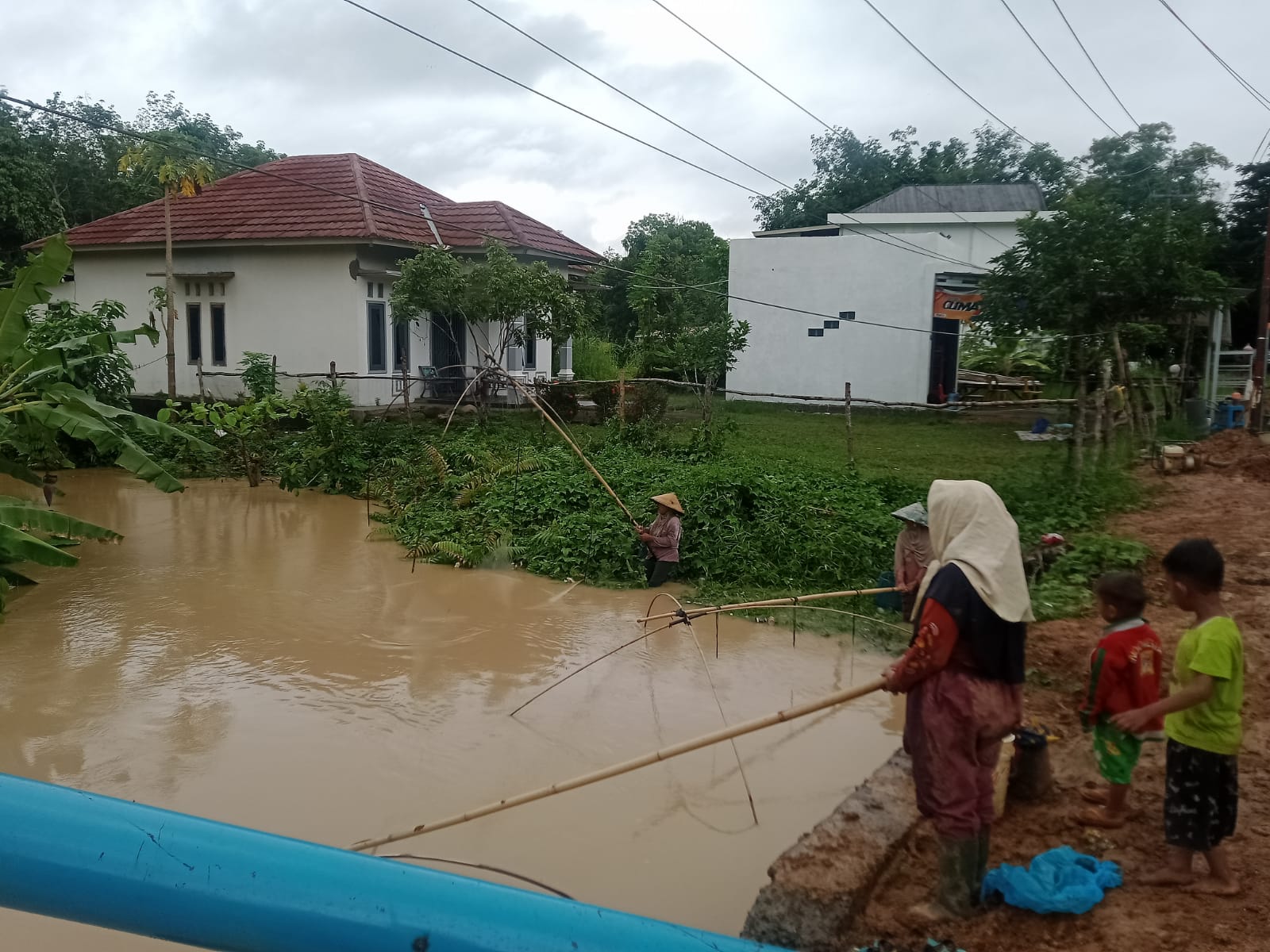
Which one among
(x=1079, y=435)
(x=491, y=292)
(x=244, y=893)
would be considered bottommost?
(x=1079, y=435)

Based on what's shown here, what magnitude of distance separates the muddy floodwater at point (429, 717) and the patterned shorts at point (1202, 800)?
5.83 feet

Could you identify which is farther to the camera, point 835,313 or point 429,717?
point 835,313

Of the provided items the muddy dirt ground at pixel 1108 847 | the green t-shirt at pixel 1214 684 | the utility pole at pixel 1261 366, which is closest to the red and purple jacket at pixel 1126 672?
the green t-shirt at pixel 1214 684

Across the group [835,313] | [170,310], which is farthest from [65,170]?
[835,313]

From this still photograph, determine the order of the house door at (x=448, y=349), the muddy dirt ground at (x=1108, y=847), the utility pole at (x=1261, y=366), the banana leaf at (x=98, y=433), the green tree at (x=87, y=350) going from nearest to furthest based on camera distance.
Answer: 1. the muddy dirt ground at (x=1108, y=847)
2. the banana leaf at (x=98, y=433)
3. the green tree at (x=87, y=350)
4. the utility pole at (x=1261, y=366)
5. the house door at (x=448, y=349)

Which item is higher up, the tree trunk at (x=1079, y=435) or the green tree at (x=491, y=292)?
the green tree at (x=491, y=292)

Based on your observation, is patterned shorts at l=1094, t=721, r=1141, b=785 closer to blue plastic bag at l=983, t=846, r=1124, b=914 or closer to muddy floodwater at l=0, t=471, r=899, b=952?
blue plastic bag at l=983, t=846, r=1124, b=914

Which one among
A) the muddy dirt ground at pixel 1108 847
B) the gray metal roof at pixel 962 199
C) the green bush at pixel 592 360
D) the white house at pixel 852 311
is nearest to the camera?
the muddy dirt ground at pixel 1108 847

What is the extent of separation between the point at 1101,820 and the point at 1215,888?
0.68 meters

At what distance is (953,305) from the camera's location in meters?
22.2

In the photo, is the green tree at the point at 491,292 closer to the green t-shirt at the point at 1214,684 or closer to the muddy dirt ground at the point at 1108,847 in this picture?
the muddy dirt ground at the point at 1108,847

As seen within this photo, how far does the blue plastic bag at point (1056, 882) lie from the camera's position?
3.48 m

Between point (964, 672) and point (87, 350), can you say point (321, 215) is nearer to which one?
point (87, 350)

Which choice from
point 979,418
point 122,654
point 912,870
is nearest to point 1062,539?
point 912,870
